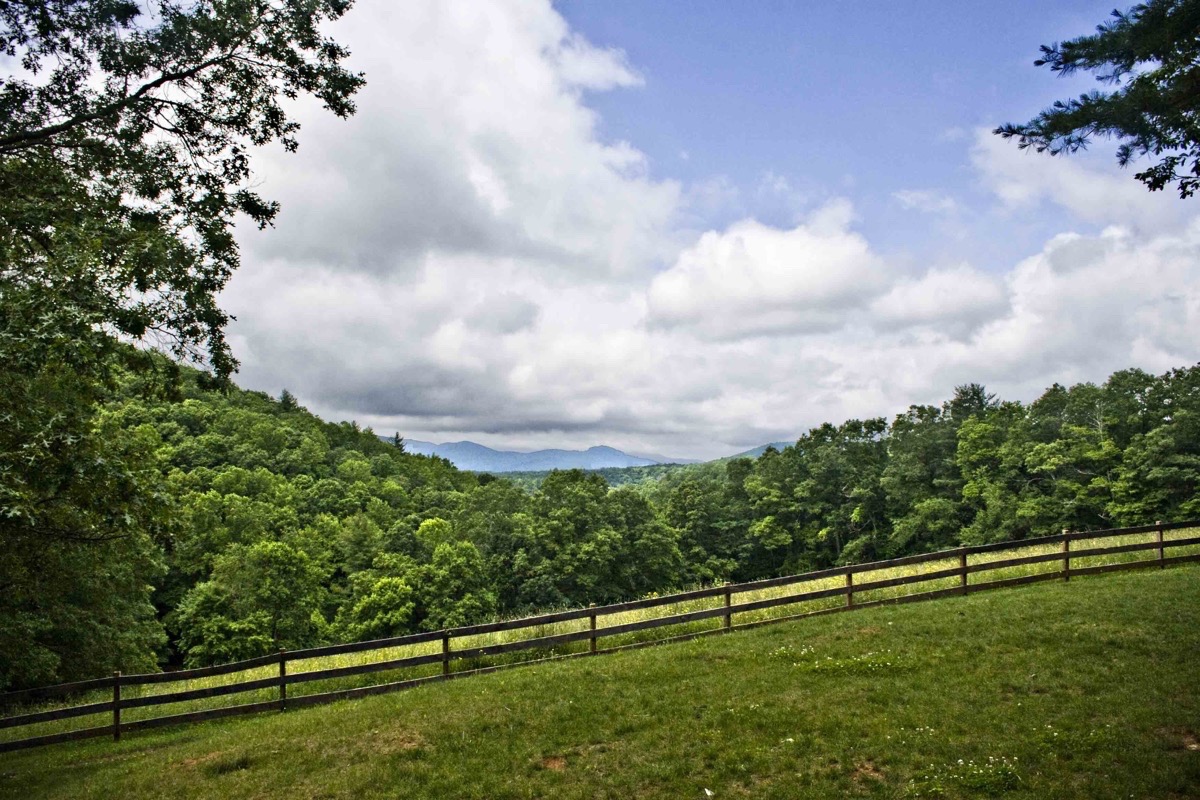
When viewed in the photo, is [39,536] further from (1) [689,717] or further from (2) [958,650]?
(2) [958,650]

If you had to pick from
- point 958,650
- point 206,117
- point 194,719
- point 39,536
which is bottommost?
point 194,719

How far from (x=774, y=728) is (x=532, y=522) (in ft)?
150

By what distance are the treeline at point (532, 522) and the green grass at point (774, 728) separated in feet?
22.9

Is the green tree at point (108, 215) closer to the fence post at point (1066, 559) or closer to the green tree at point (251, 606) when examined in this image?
the fence post at point (1066, 559)

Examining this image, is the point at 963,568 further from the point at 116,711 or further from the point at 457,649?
the point at 116,711

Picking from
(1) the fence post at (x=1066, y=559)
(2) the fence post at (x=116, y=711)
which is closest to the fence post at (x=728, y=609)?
(1) the fence post at (x=1066, y=559)

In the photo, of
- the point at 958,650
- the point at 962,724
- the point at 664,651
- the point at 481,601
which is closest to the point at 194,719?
the point at 664,651

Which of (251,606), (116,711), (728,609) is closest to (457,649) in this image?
(728,609)

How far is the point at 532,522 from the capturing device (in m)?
52.5

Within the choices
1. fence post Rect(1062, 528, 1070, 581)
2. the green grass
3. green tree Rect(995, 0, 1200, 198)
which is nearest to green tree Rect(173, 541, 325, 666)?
the green grass

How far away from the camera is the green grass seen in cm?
648

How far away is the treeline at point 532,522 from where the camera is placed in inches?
1086

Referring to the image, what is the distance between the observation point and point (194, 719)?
11617mm

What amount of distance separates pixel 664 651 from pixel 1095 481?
44154mm
